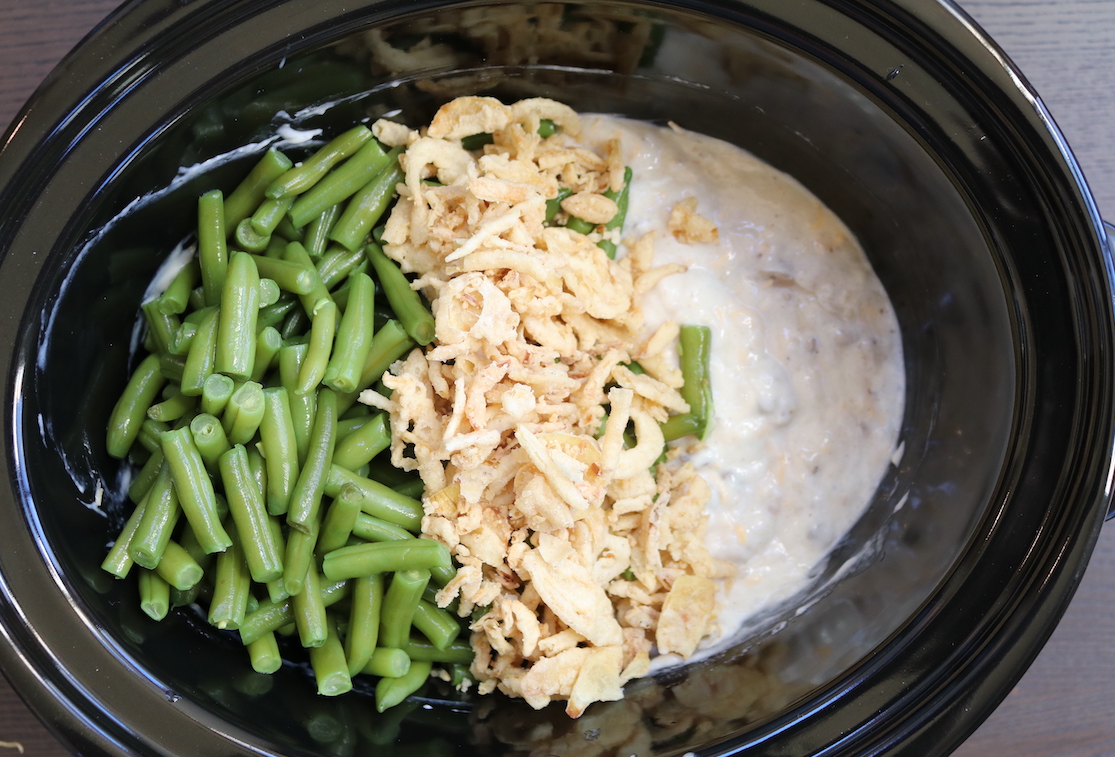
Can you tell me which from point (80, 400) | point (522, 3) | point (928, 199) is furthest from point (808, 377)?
point (80, 400)

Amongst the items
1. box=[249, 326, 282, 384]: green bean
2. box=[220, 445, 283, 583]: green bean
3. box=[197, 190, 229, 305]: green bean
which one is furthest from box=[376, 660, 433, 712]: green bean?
box=[197, 190, 229, 305]: green bean

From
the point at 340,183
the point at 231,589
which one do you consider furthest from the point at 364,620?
the point at 340,183

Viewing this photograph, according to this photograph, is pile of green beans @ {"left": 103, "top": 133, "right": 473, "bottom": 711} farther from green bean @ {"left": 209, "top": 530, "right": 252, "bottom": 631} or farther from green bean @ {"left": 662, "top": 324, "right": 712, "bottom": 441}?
green bean @ {"left": 662, "top": 324, "right": 712, "bottom": 441}

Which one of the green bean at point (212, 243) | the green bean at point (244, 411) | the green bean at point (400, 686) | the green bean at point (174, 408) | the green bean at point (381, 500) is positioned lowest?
the green bean at point (400, 686)

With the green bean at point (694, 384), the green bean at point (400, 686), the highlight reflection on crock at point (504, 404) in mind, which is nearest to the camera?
the highlight reflection on crock at point (504, 404)

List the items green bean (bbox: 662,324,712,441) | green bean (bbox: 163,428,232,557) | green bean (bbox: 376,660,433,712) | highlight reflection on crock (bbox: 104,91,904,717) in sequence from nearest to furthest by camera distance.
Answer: green bean (bbox: 163,428,232,557), highlight reflection on crock (bbox: 104,91,904,717), green bean (bbox: 376,660,433,712), green bean (bbox: 662,324,712,441)

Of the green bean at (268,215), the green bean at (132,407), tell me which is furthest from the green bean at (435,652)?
the green bean at (268,215)

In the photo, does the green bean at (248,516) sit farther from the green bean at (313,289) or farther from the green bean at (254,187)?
the green bean at (254,187)
